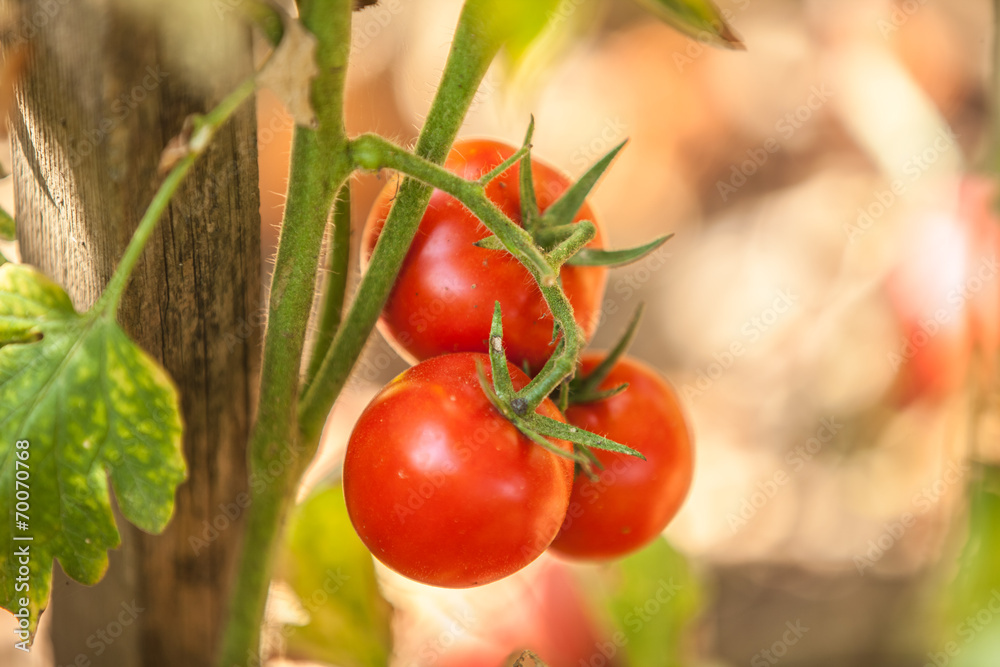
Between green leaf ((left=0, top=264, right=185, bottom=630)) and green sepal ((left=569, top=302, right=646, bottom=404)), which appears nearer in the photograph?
green leaf ((left=0, top=264, right=185, bottom=630))

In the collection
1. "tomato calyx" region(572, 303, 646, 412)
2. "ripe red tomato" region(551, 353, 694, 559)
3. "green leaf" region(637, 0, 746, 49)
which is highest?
"green leaf" region(637, 0, 746, 49)

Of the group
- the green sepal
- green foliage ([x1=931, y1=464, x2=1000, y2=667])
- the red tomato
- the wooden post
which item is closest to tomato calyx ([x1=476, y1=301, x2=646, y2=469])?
the green sepal

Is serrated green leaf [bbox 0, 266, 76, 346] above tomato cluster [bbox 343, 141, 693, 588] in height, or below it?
above

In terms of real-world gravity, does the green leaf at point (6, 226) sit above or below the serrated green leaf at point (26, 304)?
below

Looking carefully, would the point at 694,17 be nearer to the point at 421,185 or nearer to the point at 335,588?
the point at 421,185

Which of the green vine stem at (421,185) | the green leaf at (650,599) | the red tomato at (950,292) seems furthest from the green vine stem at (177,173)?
the red tomato at (950,292)

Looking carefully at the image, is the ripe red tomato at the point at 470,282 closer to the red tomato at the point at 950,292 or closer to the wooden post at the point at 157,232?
the wooden post at the point at 157,232

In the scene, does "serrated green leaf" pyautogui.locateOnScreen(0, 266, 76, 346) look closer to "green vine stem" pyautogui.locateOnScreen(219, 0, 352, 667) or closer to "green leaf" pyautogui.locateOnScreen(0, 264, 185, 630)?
"green leaf" pyautogui.locateOnScreen(0, 264, 185, 630)
